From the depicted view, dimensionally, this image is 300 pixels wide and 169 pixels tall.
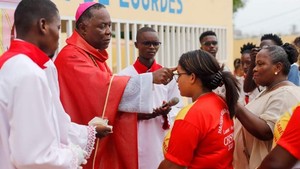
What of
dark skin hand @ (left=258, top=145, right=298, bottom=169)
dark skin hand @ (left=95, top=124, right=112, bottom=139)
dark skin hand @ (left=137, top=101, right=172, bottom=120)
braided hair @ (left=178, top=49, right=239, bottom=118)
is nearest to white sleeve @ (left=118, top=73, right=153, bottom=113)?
dark skin hand @ (left=95, top=124, right=112, bottom=139)

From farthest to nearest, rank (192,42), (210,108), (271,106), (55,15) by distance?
(192,42)
(271,106)
(210,108)
(55,15)

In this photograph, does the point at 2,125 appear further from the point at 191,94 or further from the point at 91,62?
the point at 91,62

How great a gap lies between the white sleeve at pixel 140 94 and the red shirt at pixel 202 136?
2.04 ft

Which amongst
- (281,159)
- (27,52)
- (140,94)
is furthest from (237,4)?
(27,52)

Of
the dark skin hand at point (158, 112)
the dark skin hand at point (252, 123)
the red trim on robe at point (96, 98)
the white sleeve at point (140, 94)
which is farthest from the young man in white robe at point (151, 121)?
the dark skin hand at point (252, 123)

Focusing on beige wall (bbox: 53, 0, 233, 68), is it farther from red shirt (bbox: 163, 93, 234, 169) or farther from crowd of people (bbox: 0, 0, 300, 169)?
red shirt (bbox: 163, 93, 234, 169)

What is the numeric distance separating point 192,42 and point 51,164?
6.09m

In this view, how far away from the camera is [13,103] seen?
6.28ft

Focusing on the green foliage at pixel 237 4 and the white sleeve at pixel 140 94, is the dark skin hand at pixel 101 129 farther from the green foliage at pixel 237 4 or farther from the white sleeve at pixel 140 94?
the green foliage at pixel 237 4

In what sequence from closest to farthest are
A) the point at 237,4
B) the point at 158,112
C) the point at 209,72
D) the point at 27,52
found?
the point at 27,52 → the point at 209,72 → the point at 158,112 → the point at 237,4

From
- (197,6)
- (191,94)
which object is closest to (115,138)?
(191,94)

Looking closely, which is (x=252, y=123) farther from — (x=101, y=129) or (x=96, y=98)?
(x=96, y=98)

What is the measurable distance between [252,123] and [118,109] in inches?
36.3

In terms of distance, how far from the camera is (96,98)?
10.6 ft
